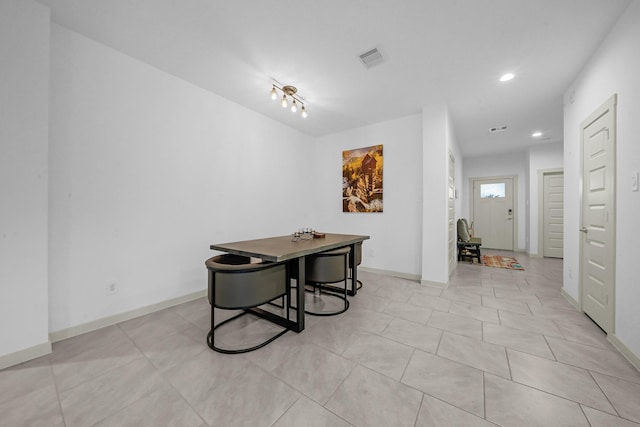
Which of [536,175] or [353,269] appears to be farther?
[536,175]

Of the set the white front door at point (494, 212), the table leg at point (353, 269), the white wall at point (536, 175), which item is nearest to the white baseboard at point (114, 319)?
the table leg at point (353, 269)

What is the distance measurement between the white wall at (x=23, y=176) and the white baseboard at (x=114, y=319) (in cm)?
24

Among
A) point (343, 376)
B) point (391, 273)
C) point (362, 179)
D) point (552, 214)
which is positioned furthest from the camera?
point (552, 214)

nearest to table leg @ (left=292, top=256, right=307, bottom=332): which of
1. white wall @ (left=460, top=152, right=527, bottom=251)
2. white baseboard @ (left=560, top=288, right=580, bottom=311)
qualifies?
white baseboard @ (left=560, top=288, right=580, bottom=311)

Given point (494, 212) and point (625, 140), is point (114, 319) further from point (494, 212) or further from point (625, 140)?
point (494, 212)

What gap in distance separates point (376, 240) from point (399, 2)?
3326mm

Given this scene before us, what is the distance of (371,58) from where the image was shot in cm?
245

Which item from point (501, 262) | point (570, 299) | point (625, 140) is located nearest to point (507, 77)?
point (625, 140)

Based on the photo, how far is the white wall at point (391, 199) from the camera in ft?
12.7

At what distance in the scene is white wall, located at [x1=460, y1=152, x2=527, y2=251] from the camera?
633cm

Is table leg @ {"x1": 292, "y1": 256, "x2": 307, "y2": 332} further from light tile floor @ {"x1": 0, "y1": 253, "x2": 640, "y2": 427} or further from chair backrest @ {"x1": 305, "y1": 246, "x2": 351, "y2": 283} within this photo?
chair backrest @ {"x1": 305, "y1": 246, "x2": 351, "y2": 283}

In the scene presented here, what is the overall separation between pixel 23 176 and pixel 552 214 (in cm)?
873

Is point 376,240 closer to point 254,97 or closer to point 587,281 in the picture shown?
point 587,281

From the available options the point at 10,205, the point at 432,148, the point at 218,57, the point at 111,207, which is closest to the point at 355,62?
Result: the point at 218,57
